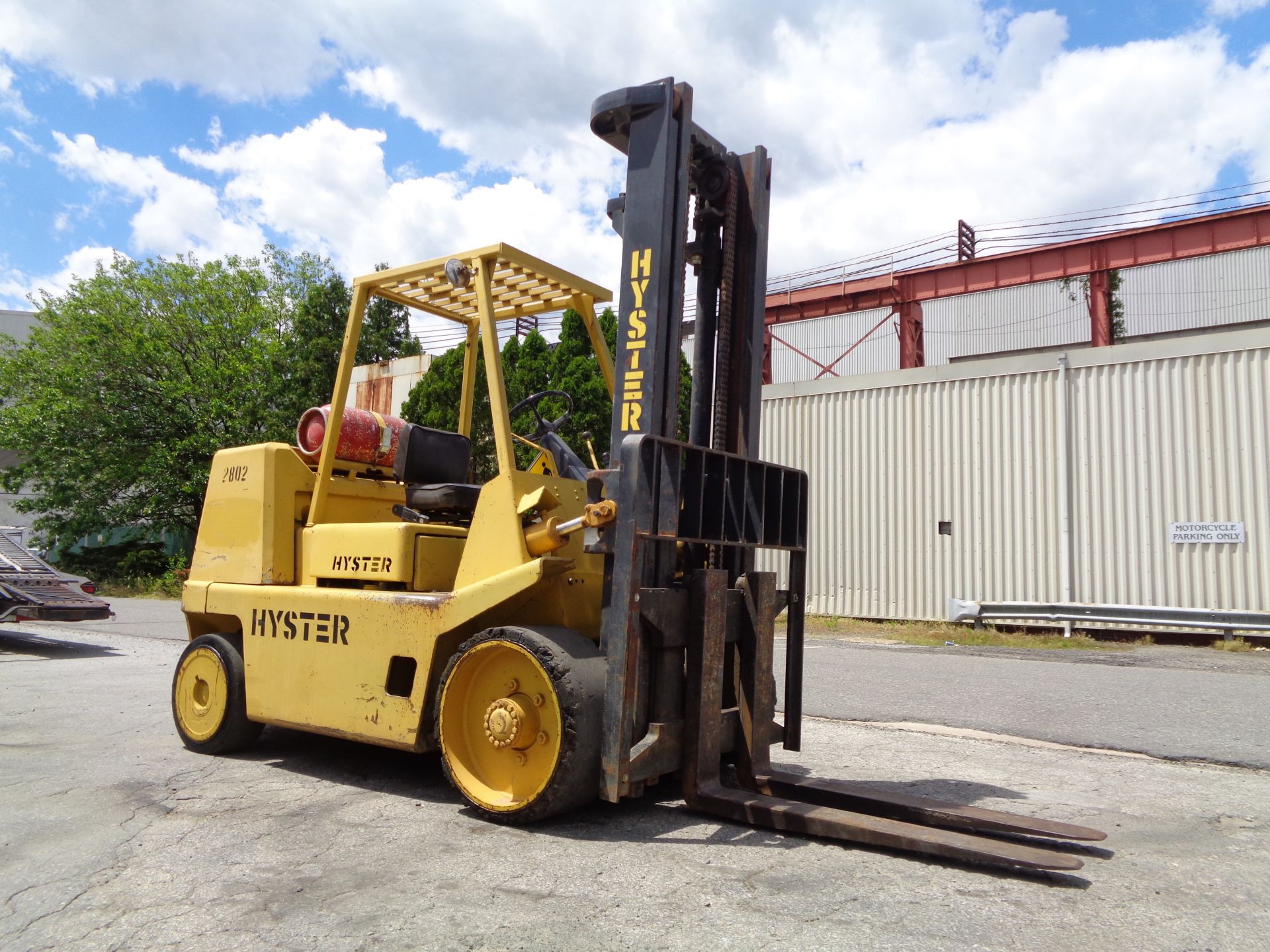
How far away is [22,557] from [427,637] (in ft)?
37.2

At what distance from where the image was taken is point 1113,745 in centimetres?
659

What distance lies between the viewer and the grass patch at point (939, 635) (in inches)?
541

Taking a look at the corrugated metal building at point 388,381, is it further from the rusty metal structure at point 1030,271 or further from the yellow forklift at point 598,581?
the yellow forklift at point 598,581

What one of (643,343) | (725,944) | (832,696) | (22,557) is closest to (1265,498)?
(832,696)

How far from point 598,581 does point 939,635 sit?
10.9 metres

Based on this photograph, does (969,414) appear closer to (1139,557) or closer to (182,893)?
(1139,557)

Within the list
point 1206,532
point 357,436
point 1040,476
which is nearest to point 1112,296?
point 1040,476

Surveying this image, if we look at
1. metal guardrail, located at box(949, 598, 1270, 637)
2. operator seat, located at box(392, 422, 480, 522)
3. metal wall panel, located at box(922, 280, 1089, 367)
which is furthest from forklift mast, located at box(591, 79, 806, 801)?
metal wall panel, located at box(922, 280, 1089, 367)

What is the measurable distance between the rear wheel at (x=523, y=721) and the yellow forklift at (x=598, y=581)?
0.01m

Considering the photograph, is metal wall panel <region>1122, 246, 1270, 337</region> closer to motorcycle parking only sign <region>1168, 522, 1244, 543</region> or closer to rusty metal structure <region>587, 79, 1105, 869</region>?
motorcycle parking only sign <region>1168, 522, 1244, 543</region>

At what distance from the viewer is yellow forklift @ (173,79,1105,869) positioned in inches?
165

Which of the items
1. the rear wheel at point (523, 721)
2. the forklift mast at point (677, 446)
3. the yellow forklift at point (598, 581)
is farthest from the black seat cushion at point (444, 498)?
the forklift mast at point (677, 446)

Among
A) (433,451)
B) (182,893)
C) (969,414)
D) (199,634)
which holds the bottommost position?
(182,893)

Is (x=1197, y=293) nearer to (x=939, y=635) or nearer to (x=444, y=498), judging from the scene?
(x=939, y=635)
